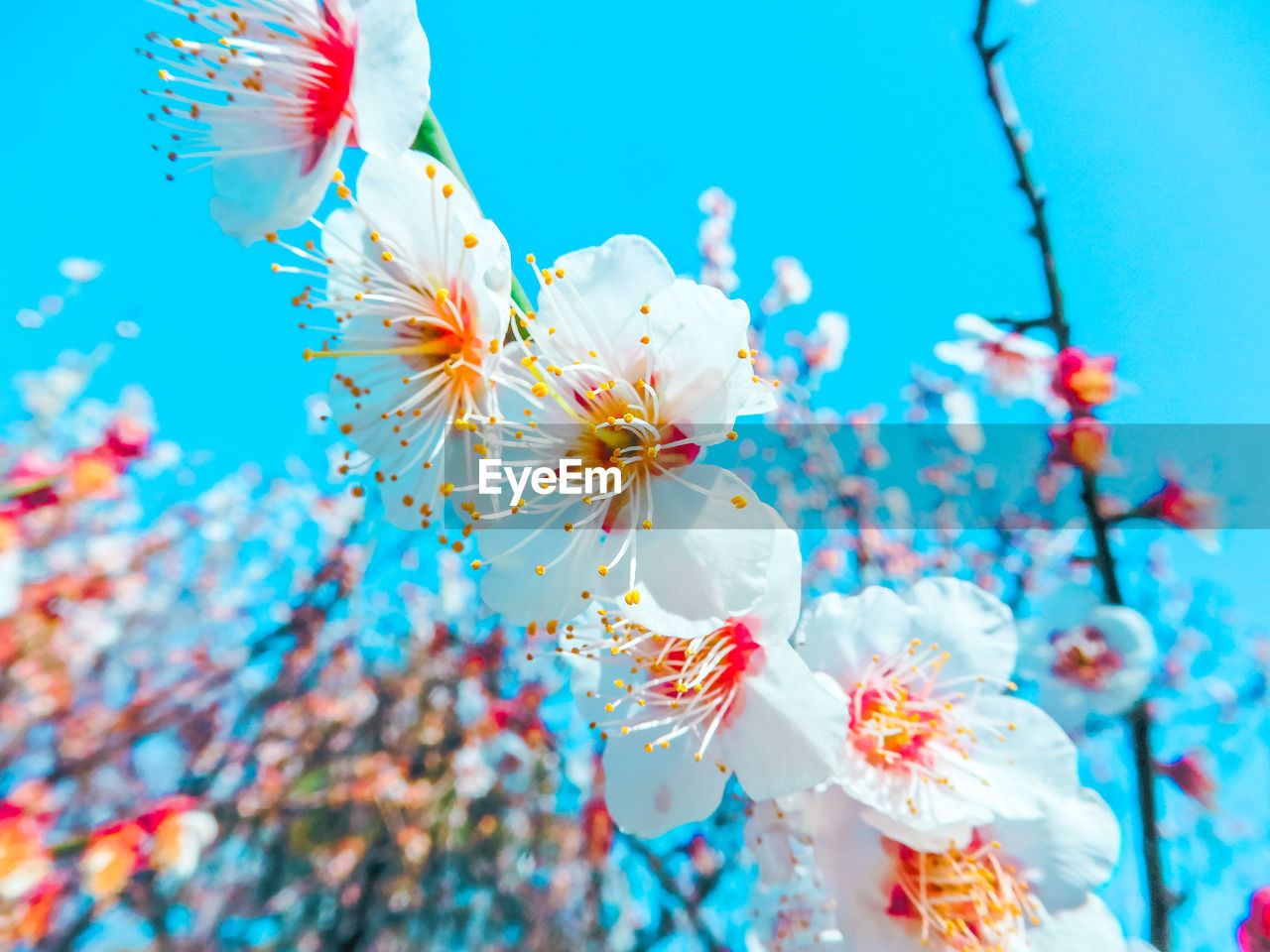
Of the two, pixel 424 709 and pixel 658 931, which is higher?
pixel 658 931

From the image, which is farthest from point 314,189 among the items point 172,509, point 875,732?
point 172,509

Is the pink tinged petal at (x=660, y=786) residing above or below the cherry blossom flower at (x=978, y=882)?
above

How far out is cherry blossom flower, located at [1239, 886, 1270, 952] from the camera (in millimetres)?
769

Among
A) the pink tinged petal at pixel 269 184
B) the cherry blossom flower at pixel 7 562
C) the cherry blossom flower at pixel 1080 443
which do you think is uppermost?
the pink tinged petal at pixel 269 184

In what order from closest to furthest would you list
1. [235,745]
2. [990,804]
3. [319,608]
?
[990,804]
[319,608]
[235,745]

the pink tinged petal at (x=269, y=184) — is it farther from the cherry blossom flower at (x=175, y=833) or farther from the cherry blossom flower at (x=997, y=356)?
the cherry blossom flower at (x=175, y=833)

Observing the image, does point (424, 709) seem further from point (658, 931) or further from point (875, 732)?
point (875, 732)

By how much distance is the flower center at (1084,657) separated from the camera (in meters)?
1.23

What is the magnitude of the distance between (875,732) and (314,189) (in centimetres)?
80

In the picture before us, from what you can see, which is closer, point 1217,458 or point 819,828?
point 819,828

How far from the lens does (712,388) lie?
19.8 inches

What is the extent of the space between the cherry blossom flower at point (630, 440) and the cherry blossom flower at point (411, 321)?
6 cm

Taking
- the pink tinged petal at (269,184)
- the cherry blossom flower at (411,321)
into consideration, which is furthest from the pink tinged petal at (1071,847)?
the pink tinged petal at (269,184)

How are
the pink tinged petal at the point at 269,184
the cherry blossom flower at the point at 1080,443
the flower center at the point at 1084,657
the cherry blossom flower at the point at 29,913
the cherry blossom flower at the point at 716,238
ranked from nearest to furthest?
the pink tinged petal at the point at 269,184 → the cherry blossom flower at the point at 1080,443 → the flower center at the point at 1084,657 → the cherry blossom flower at the point at 29,913 → the cherry blossom flower at the point at 716,238
